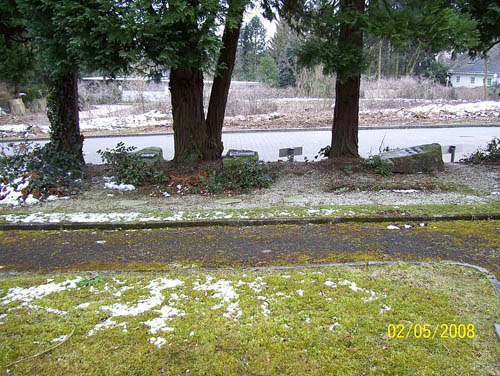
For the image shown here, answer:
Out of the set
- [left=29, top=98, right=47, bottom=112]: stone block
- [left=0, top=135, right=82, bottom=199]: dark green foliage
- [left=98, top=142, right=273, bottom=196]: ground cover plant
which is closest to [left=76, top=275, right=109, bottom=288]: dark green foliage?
[left=98, top=142, right=273, bottom=196]: ground cover plant

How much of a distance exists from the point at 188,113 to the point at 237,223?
11.8ft

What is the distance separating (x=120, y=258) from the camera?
4.27 m

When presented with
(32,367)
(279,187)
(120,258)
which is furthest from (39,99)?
(32,367)

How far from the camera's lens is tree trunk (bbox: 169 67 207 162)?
7871mm

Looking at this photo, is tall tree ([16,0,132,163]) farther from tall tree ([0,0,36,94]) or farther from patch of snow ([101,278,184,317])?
patch of snow ([101,278,184,317])

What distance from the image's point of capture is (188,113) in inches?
321

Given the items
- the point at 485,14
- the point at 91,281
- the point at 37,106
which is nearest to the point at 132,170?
the point at 91,281

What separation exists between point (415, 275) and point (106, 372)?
2.61m

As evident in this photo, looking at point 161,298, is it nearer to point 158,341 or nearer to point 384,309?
point 158,341

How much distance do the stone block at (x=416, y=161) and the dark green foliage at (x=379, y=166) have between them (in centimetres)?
13

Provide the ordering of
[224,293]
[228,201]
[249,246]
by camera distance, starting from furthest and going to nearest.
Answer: [228,201], [249,246], [224,293]

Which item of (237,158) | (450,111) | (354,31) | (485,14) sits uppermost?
(485,14)

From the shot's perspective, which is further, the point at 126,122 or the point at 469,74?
the point at 469,74

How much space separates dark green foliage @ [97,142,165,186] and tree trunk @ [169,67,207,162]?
87cm
